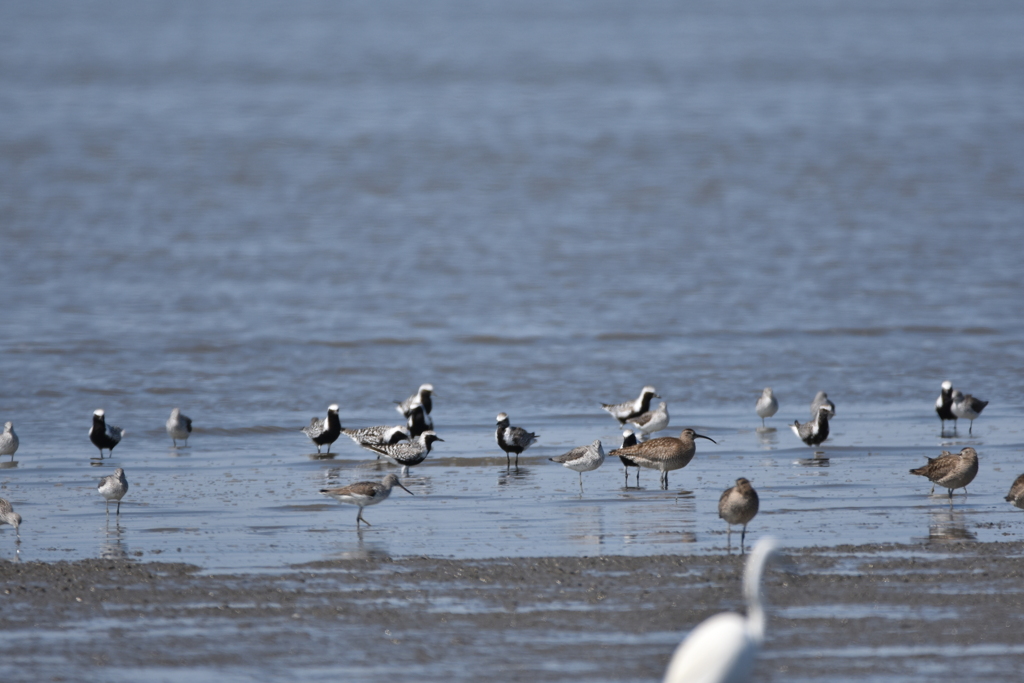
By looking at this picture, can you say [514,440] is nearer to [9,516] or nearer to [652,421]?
[652,421]

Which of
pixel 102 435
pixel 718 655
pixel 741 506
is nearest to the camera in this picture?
pixel 718 655

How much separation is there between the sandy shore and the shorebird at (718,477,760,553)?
550 millimetres

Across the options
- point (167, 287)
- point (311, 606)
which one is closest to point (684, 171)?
point (167, 287)

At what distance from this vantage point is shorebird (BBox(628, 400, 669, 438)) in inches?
640

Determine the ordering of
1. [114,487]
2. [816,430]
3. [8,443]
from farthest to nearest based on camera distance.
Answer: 1. [816,430]
2. [8,443]
3. [114,487]

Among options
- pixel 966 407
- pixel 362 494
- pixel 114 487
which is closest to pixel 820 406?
pixel 966 407

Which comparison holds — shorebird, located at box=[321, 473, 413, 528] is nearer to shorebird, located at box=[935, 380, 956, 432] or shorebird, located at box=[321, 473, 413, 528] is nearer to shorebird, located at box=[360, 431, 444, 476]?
shorebird, located at box=[360, 431, 444, 476]

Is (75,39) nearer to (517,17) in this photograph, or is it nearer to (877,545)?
(517,17)

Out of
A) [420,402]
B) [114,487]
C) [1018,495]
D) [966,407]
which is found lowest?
[1018,495]

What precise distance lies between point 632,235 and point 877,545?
26.5 meters

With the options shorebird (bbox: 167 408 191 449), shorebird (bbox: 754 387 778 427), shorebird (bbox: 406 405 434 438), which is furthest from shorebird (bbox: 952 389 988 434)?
shorebird (bbox: 167 408 191 449)

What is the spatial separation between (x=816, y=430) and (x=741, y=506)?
5.01m

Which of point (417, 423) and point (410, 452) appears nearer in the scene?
point (410, 452)

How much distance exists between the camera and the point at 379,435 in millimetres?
15500
